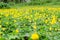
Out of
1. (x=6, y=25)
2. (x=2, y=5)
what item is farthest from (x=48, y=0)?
(x=6, y=25)

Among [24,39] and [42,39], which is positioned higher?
[24,39]

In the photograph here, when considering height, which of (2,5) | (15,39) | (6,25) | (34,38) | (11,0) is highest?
(34,38)

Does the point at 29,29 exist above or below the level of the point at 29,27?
above

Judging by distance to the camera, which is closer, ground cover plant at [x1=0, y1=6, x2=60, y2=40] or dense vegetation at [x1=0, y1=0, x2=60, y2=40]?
ground cover plant at [x1=0, y1=6, x2=60, y2=40]

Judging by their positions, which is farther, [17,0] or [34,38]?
[17,0]

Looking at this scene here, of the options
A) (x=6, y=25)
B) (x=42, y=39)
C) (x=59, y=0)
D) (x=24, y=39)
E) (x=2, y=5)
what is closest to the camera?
(x=24, y=39)

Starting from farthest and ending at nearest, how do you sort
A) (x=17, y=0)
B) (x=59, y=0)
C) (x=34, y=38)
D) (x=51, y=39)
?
(x=17, y=0) < (x=59, y=0) < (x=51, y=39) < (x=34, y=38)

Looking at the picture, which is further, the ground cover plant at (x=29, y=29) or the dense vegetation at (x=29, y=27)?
the dense vegetation at (x=29, y=27)

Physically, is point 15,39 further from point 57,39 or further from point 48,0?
point 48,0

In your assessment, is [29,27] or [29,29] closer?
[29,29]

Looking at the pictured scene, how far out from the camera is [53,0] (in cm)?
2775

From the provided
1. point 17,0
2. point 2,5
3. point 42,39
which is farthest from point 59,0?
point 42,39

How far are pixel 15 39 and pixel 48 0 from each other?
82.9 feet

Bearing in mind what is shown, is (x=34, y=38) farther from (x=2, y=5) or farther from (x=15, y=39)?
(x=2, y=5)
